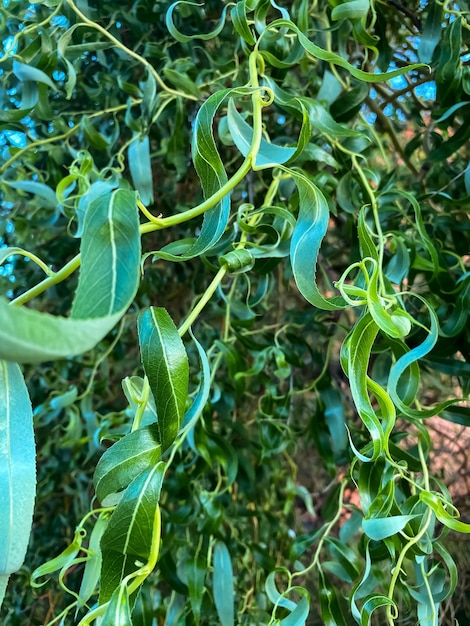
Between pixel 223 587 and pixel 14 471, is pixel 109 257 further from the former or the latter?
pixel 223 587

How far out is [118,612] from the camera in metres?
0.16

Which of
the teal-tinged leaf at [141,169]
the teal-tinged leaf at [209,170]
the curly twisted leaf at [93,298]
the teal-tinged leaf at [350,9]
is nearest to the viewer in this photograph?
the curly twisted leaf at [93,298]

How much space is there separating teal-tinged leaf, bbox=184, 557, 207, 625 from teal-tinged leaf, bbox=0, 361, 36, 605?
240mm

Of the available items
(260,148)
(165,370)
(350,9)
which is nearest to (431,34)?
(350,9)

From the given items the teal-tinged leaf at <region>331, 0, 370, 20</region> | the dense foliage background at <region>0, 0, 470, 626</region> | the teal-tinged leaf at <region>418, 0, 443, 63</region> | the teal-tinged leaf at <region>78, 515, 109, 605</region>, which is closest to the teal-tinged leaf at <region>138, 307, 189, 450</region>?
the dense foliage background at <region>0, 0, 470, 626</region>

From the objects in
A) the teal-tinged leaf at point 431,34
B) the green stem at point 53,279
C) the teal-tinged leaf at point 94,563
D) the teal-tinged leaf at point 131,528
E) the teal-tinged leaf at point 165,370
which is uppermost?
the teal-tinged leaf at point 431,34

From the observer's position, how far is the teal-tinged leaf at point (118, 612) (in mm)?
158

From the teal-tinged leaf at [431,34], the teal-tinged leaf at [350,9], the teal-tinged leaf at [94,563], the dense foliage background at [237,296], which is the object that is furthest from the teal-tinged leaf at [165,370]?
the teal-tinged leaf at [431,34]

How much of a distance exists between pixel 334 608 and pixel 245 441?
30 cm

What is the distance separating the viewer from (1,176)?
59 cm

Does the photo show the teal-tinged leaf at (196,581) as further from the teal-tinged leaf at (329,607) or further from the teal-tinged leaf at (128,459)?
the teal-tinged leaf at (128,459)

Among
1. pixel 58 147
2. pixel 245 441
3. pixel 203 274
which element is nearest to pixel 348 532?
pixel 245 441

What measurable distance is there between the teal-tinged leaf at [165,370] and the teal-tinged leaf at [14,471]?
0.04 metres

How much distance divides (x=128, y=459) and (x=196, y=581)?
0.81ft
